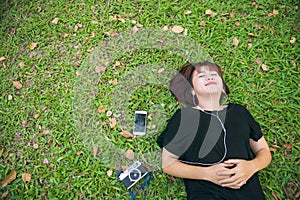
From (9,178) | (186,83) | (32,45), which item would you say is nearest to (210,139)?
(186,83)

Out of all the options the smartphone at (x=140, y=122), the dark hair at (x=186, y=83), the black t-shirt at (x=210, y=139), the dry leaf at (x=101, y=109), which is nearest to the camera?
the black t-shirt at (x=210, y=139)

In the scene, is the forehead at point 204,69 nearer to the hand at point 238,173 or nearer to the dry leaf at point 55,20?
the hand at point 238,173

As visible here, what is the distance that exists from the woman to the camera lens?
0.37 m

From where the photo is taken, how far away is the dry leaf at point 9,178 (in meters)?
3.21

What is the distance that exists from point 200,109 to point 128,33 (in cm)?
171

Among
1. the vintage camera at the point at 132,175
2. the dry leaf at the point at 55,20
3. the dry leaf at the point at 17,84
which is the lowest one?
the vintage camera at the point at 132,175

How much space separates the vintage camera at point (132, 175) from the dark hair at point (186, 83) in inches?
36.5

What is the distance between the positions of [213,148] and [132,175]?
0.94 meters

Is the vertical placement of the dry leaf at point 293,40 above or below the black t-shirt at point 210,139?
above

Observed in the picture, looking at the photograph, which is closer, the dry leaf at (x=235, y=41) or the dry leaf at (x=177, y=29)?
the dry leaf at (x=235, y=41)

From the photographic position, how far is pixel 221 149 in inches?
108

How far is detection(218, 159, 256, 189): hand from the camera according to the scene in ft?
8.54

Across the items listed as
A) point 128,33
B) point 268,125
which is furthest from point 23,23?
point 268,125

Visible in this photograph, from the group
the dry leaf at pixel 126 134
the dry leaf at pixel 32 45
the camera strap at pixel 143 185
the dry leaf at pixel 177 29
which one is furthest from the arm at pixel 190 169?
the dry leaf at pixel 32 45
